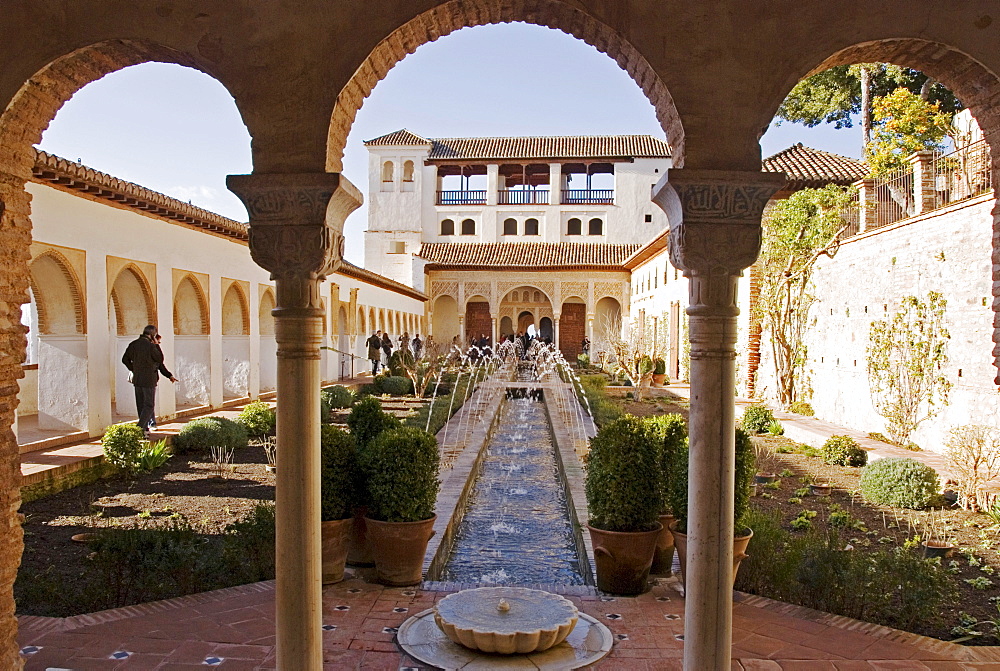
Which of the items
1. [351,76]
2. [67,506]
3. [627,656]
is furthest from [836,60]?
[67,506]

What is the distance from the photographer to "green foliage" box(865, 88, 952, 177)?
1816 cm

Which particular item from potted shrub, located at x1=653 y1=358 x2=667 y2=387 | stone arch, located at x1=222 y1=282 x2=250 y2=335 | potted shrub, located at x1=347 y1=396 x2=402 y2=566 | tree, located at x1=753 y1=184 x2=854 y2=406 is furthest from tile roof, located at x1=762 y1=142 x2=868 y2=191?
potted shrub, located at x1=347 y1=396 x2=402 y2=566

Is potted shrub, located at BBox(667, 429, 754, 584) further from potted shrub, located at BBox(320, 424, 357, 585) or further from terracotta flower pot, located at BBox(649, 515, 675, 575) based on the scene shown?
potted shrub, located at BBox(320, 424, 357, 585)

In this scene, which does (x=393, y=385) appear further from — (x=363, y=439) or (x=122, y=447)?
(x=363, y=439)

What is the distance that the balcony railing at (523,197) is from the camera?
42031mm

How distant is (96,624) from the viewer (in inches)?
169

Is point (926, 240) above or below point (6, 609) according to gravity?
above

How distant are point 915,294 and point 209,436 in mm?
10552

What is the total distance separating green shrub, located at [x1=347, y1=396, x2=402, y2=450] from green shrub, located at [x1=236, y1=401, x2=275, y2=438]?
622 cm

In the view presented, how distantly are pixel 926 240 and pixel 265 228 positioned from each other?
35.5ft

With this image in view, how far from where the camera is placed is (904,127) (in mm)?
18422

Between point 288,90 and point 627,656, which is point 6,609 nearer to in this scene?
point 288,90

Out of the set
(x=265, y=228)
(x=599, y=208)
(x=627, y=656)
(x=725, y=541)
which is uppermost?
(x=599, y=208)

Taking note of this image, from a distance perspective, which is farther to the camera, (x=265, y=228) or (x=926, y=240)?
(x=926, y=240)
